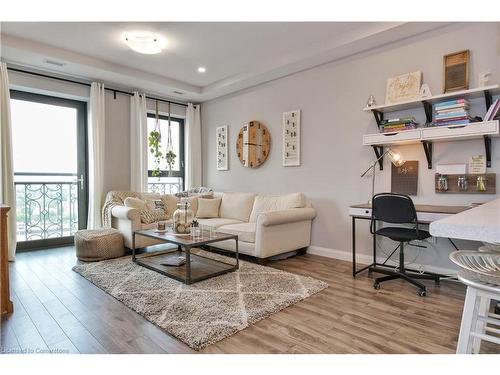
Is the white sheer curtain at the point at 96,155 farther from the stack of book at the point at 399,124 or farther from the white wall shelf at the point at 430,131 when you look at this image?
the stack of book at the point at 399,124

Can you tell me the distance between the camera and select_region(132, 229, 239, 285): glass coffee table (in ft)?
9.48

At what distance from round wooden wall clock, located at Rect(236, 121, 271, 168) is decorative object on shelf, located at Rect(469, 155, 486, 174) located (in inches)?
100

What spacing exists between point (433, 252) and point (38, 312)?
141 inches

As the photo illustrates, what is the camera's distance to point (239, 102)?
515 cm

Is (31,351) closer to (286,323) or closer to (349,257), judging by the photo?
(286,323)

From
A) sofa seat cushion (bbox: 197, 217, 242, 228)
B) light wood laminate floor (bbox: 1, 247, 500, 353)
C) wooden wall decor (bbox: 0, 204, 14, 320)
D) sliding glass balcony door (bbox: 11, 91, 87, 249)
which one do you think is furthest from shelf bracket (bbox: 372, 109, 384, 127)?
sliding glass balcony door (bbox: 11, 91, 87, 249)

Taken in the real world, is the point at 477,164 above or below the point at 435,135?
below

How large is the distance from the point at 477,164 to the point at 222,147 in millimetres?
3704

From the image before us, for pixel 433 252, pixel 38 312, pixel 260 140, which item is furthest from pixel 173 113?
pixel 433 252

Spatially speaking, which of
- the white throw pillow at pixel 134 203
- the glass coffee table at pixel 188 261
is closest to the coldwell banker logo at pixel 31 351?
the glass coffee table at pixel 188 261

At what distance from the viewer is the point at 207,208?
4.77 metres

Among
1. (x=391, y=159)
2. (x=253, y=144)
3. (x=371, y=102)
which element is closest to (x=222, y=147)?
(x=253, y=144)

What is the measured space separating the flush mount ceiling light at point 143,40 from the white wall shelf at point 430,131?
7.94ft
